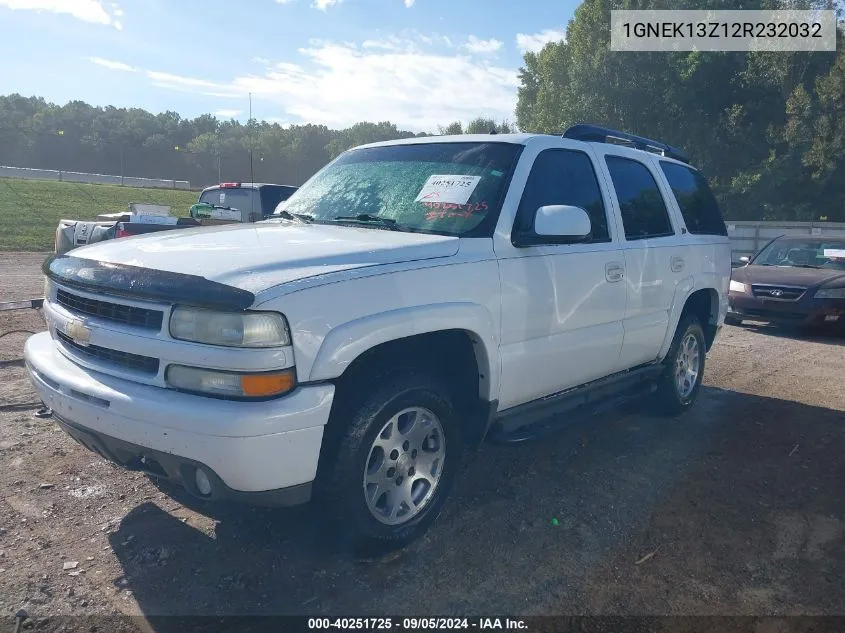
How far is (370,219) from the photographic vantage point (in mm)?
3818

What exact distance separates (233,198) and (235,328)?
11.3 meters

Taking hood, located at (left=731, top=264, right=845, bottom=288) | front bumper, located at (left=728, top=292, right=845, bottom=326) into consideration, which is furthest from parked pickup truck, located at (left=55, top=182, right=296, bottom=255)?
hood, located at (left=731, top=264, right=845, bottom=288)

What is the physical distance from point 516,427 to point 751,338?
23.1ft

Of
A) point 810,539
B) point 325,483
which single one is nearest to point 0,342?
point 325,483

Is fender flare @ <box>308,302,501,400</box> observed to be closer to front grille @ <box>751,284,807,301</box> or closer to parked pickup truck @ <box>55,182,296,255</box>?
parked pickup truck @ <box>55,182,296,255</box>

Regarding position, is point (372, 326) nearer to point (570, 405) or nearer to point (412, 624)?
point (412, 624)

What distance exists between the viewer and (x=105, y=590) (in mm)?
2896

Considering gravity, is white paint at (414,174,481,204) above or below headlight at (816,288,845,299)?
above

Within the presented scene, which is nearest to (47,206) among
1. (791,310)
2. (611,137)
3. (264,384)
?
(791,310)

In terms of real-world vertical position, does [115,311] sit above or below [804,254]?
above

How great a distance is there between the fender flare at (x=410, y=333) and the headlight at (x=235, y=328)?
19 cm

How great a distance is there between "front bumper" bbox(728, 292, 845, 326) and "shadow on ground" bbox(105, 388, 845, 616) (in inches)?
218

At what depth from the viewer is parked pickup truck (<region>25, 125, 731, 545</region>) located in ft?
8.66

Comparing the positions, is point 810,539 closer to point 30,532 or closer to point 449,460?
point 449,460
